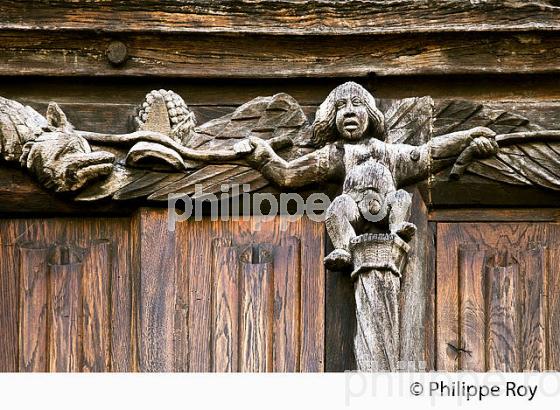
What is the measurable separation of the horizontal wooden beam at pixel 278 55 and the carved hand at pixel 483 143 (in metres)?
0.22

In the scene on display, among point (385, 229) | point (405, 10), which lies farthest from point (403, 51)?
point (385, 229)

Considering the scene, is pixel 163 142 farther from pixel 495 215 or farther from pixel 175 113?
pixel 495 215

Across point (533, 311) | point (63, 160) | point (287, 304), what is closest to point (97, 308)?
point (63, 160)

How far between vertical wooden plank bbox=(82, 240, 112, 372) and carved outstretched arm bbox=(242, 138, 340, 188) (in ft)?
1.85

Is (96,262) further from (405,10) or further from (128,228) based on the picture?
(405,10)

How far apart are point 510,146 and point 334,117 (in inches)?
22.4

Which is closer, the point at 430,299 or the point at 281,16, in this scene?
the point at 430,299

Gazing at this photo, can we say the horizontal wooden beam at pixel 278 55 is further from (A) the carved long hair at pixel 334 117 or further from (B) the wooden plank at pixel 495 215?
(B) the wooden plank at pixel 495 215

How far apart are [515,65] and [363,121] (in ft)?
1.82

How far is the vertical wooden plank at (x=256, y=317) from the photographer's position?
695 cm

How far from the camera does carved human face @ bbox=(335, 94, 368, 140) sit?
22.8 feet

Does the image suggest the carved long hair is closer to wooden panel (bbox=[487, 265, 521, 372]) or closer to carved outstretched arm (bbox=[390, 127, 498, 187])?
carved outstretched arm (bbox=[390, 127, 498, 187])

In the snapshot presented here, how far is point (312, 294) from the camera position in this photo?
700cm

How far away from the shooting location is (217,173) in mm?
7035
